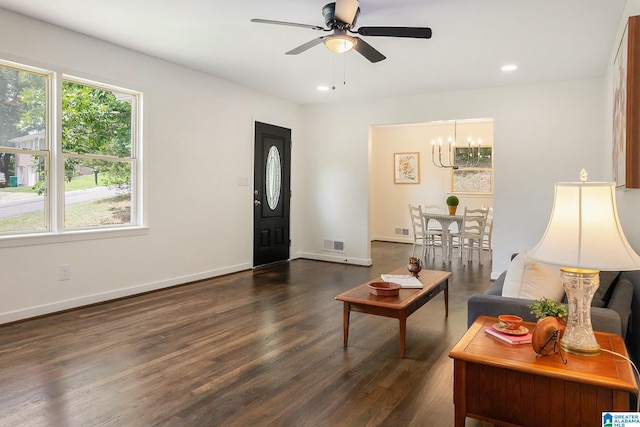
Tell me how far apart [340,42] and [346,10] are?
9.3 inches

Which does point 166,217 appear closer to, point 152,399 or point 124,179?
point 124,179

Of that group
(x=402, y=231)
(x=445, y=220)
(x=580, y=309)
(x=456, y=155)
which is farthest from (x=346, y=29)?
(x=402, y=231)

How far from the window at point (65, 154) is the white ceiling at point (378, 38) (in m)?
0.59

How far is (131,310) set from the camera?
4.10m

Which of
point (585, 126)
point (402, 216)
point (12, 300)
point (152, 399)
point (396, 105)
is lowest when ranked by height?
point (152, 399)

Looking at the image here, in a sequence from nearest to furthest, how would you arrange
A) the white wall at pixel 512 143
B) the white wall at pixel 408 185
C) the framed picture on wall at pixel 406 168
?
the white wall at pixel 512 143
the white wall at pixel 408 185
the framed picture on wall at pixel 406 168

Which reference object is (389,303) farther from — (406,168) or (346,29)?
(406,168)

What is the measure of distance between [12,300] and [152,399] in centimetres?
220

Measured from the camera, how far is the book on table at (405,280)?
3420mm

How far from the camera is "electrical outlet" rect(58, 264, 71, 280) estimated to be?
4.01m

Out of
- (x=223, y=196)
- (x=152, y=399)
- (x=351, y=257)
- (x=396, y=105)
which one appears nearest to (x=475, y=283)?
(x=351, y=257)

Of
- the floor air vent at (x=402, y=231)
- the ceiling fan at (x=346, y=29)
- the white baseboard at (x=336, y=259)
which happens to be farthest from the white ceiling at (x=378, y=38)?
the floor air vent at (x=402, y=231)

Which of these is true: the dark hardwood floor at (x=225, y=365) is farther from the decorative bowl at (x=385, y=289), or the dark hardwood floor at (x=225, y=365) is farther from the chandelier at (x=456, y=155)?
the chandelier at (x=456, y=155)

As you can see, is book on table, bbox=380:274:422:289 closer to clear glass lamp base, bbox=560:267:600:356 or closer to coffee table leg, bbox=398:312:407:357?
coffee table leg, bbox=398:312:407:357
